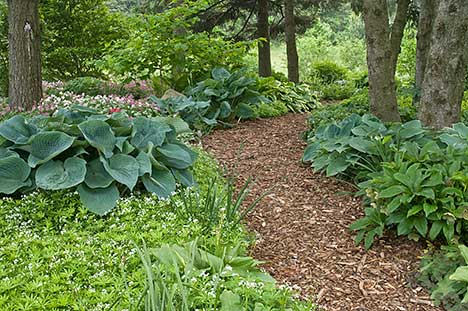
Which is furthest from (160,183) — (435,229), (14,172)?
(435,229)

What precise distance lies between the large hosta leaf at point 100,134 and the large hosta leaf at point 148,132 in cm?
24

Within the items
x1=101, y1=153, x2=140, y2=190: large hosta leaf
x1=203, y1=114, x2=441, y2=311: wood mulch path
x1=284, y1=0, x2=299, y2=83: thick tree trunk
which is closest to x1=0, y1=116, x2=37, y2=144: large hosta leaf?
x1=101, y1=153, x2=140, y2=190: large hosta leaf

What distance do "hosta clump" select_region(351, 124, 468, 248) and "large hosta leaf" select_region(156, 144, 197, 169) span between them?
3.97ft

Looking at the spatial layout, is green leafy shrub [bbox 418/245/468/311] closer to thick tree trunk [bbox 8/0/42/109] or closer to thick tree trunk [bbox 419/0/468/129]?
thick tree trunk [bbox 419/0/468/129]

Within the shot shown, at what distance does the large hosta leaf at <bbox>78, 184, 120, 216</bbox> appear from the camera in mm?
2709

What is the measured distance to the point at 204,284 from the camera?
6.19 feet

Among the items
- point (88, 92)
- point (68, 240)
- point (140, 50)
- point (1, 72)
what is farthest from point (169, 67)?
point (68, 240)

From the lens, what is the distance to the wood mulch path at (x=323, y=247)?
2.50 meters

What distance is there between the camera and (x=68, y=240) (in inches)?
93.7

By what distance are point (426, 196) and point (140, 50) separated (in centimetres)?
498

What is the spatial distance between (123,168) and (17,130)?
31.5 inches

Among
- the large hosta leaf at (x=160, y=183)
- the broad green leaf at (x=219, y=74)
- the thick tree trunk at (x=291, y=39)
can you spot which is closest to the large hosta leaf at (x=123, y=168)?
the large hosta leaf at (x=160, y=183)

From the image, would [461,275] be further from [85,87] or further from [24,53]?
[85,87]

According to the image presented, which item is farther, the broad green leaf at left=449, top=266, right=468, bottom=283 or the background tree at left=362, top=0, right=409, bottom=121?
the background tree at left=362, top=0, right=409, bottom=121
